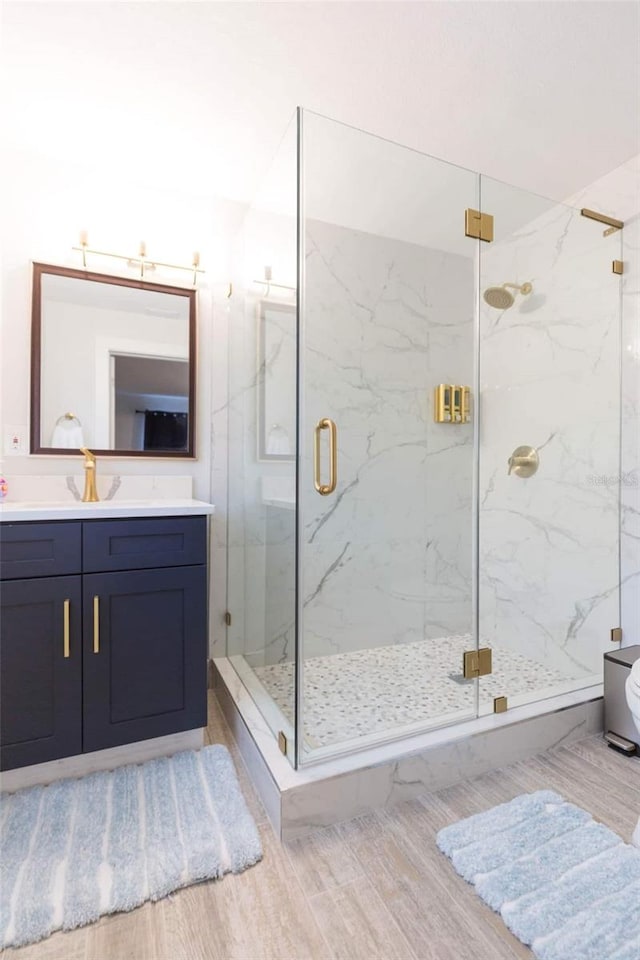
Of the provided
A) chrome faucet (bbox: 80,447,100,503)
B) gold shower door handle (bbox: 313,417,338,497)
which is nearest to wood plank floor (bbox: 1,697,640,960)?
gold shower door handle (bbox: 313,417,338,497)

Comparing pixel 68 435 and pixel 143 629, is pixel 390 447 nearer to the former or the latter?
pixel 143 629

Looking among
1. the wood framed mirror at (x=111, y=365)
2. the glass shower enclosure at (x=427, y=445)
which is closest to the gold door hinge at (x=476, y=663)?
the glass shower enclosure at (x=427, y=445)

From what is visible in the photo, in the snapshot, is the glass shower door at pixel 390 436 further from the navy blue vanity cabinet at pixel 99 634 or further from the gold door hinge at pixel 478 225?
the navy blue vanity cabinet at pixel 99 634

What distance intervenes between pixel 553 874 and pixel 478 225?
219 cm

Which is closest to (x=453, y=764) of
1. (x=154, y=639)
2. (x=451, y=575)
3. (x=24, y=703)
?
(x=451, y=575)

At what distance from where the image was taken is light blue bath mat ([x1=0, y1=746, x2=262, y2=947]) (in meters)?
1.10

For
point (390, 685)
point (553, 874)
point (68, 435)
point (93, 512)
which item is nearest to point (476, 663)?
point (390, 685)

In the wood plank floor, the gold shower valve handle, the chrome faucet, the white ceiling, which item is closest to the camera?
the wood plank floor

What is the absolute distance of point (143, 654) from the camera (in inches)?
63.3

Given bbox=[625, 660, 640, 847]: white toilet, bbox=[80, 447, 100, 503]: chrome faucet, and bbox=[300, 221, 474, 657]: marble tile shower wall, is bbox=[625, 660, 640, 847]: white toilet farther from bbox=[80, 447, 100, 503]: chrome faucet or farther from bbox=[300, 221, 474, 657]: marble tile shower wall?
bbox=[80, 447, 100, 503]: chrome faucet

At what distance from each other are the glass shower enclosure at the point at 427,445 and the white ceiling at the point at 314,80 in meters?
0.20

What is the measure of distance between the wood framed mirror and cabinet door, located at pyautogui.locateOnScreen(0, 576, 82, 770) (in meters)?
0.79

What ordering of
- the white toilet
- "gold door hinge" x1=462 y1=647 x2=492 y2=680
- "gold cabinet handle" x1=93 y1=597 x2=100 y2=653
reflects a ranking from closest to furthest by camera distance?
1. the white toilet
2. "gold cabinet handle" x1=93 y1=597 x2=100 y2=653
3. "gold door hinge" x1=462 y1=647 x2=492 y2=680

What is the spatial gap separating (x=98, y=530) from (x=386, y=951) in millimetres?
1364
